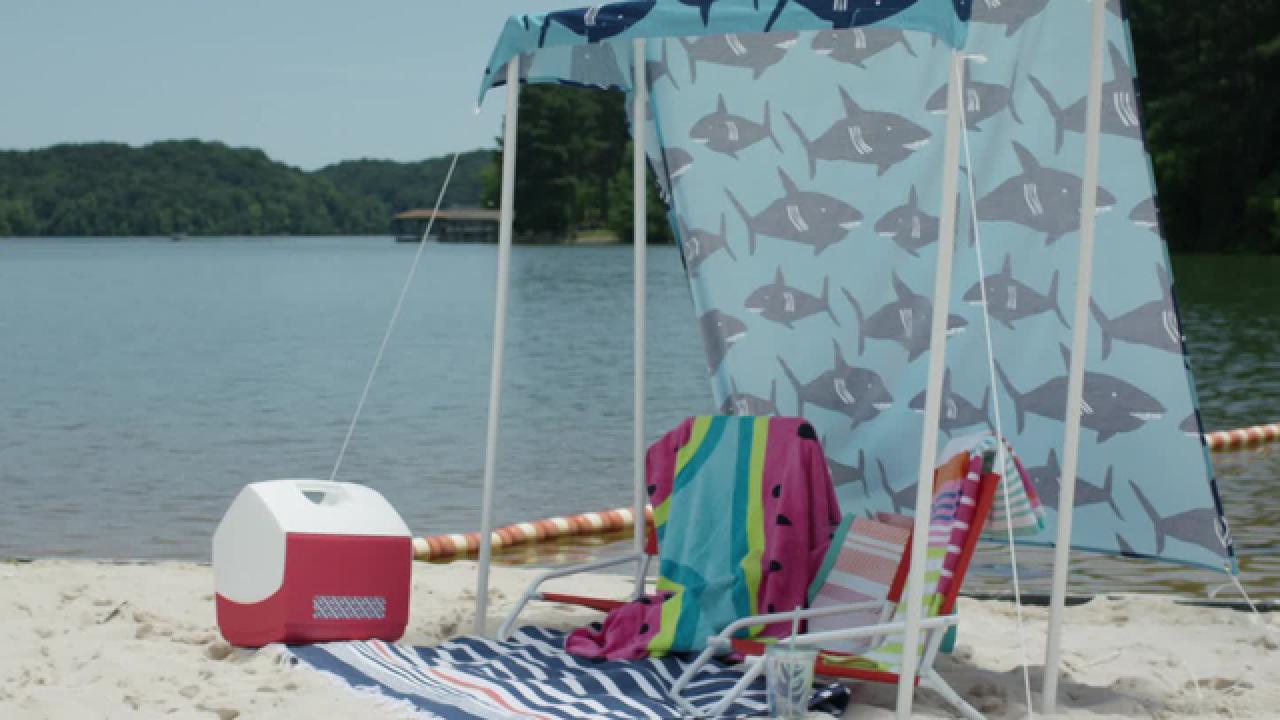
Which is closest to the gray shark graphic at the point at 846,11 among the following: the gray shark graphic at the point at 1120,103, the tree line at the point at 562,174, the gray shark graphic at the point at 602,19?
the gray shark graphic at the point at 602,19

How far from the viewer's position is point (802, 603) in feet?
16.3

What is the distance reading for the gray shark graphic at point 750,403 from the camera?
6035 mm

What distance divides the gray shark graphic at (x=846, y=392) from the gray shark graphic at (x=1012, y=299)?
0.57 meters

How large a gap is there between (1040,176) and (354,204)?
11493 cm

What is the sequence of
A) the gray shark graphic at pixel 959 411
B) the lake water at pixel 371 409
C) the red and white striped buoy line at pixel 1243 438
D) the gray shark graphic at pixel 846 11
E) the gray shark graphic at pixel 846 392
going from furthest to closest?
the red and white striped buoy line at pixel 1243 438
the lake water at pixel 371 409
the gray shark graphic at pixel 846 392
the gray shark graphic at pixel 959 411
the gray shark graphic at pixel 846 11

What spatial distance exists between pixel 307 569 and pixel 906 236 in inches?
96.4

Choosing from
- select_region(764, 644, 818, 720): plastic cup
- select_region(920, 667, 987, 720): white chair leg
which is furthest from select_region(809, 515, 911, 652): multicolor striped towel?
select_region(764, 644, 818, 720): plastic cup

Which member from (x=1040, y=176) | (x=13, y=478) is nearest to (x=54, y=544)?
(x=13, y=478)

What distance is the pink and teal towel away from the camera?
4.90 meters

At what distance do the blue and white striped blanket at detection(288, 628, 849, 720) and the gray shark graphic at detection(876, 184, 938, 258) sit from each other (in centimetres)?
182

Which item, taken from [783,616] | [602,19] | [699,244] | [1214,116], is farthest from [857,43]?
[1214,116]

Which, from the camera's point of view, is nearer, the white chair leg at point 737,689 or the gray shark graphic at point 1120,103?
the white chair leg at point 737,689

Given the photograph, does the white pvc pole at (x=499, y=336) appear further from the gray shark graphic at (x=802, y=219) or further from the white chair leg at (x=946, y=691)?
the white chair leg at (x=946, y=691)

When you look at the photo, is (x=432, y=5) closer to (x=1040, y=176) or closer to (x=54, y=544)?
(x=54, y=544)
